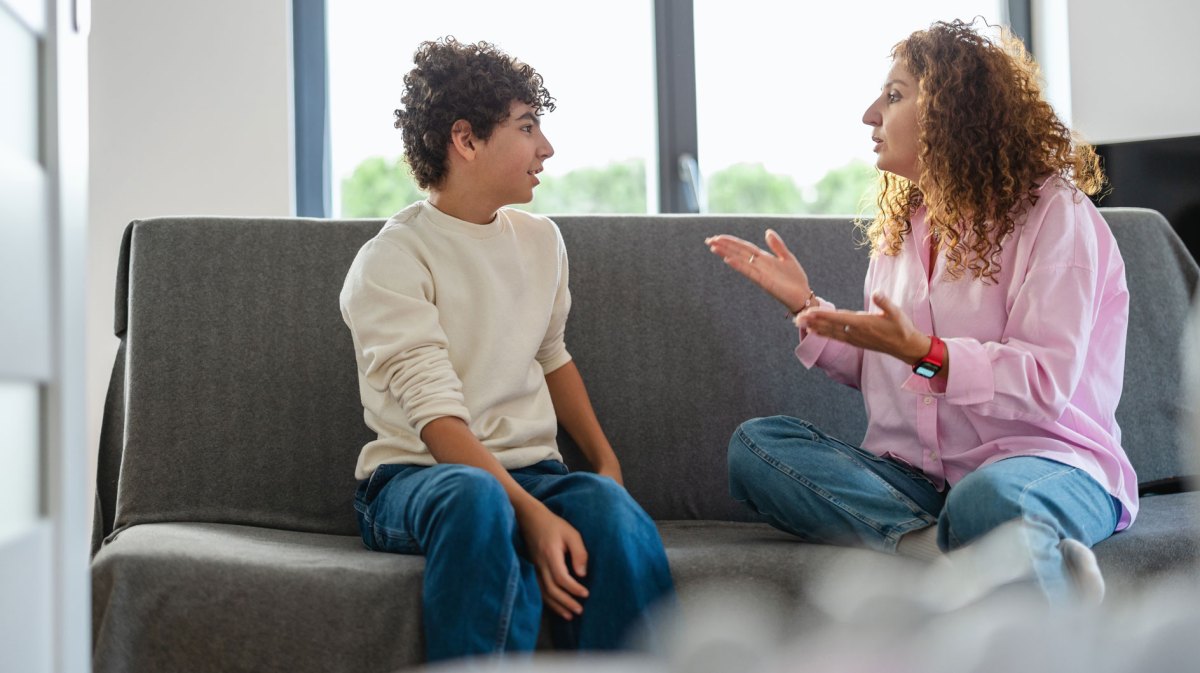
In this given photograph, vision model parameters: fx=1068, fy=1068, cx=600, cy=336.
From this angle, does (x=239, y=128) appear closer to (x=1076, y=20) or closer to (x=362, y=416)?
(x=362, y=416)

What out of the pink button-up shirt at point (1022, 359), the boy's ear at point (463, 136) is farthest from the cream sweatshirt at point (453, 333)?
the pink button-up shirt at point (1022, 359)

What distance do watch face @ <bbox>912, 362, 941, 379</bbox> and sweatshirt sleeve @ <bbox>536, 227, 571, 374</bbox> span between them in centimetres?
56

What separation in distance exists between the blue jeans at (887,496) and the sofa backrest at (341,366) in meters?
0.26

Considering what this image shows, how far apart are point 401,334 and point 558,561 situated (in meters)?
0.41

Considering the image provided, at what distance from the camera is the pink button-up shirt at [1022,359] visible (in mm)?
1353

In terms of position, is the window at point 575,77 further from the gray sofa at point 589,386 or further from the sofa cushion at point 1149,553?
the sofa cushion at point 1149,553

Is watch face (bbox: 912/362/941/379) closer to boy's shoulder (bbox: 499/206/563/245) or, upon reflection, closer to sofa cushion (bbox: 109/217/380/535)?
boy's shoulder (bbox: 499/206/563/245)

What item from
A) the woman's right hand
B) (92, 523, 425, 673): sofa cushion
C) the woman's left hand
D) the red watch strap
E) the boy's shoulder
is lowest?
(92, 523, 425, 673): sofa cushion

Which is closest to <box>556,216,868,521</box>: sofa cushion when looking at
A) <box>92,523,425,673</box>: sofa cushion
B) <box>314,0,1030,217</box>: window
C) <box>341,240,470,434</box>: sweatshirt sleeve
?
<box>341,240,470,434</box>: sweatshirt sleeve

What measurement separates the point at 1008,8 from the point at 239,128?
2.25 meters

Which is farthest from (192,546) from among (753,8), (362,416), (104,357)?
(753,8)

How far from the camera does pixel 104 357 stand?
8.25 ft

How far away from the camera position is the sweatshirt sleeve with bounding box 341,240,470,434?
140 cm

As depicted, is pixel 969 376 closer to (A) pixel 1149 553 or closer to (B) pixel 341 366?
(A) pixel 1149 553
